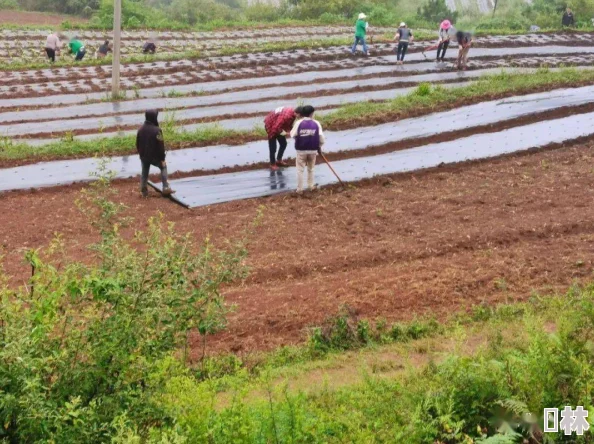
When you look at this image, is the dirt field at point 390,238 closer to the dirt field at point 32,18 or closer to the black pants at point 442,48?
the black pants at point 442,48

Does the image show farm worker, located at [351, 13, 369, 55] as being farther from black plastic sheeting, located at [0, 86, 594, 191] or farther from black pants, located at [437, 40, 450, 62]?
black plastic sheeting, located at [0, 86, 594, 191]

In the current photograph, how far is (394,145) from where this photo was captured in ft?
54.7

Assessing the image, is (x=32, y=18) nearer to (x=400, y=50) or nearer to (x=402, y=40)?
(x=400, y=50)

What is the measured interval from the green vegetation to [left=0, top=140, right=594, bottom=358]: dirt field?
91.0 inches

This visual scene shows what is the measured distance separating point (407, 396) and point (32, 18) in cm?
3924

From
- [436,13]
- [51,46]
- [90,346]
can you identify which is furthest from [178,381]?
[436,13]

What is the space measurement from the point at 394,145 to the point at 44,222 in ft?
24.3

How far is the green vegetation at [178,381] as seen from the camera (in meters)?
4.95

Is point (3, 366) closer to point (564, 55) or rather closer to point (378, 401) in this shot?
point (378, 401)

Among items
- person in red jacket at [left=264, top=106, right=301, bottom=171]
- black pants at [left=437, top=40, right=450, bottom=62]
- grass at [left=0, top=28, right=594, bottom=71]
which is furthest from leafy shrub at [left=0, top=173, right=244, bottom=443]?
black pants at [left=437, top=40, right=450, bottom=62]

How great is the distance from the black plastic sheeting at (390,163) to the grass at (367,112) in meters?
2.31

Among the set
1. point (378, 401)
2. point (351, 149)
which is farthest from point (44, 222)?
point (378, 401)

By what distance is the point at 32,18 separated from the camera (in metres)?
41.0

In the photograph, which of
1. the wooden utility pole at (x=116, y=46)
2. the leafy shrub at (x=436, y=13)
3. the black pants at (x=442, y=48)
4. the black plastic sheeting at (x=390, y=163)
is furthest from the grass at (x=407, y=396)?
the leafy shrub at (x=436, y=13)
